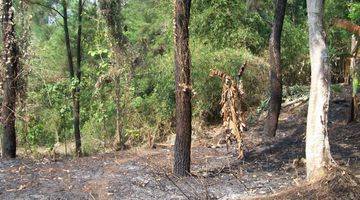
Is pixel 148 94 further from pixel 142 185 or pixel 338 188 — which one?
pixel 338 188

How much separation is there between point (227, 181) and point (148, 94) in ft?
→ 32.4

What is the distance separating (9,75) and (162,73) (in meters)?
5.78

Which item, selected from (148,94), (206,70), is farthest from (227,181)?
(148,94)

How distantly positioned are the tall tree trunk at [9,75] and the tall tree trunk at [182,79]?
13.6ft

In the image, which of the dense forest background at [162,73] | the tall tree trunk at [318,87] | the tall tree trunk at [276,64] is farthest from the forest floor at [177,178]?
the dense forest background at [162,73]

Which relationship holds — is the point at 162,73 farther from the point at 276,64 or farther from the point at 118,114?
the point at 276,64

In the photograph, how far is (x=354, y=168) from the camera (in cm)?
895

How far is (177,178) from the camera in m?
8.88

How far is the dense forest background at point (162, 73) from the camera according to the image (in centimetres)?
1443

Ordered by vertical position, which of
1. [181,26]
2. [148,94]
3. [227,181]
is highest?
[181,26]

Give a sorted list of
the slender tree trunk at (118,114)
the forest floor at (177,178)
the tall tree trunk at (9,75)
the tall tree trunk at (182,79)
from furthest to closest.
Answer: the slender tree trunk at (118,114)
the tall tree trunk at (9,75)
the tall tree trunk at (182,79)
the forest floor at (177,178)

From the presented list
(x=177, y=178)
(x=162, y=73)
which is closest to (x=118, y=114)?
(x=162, y=73)

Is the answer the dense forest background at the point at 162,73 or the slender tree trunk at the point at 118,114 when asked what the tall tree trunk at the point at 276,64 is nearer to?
the dense forest background at the point at 162,73

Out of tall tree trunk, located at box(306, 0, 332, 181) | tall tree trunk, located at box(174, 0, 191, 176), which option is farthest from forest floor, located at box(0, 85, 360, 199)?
tall tree trunk, located at box(306, 0, 332, 181)
